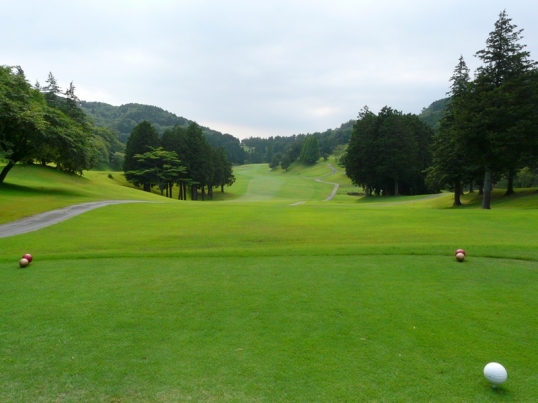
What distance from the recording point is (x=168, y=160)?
190 feet

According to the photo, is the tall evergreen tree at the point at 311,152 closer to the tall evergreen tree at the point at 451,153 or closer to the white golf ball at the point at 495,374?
the tall evergreen tree at the point at 451,153

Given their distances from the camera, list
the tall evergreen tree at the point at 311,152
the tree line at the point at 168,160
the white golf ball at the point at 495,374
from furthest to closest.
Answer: the tall evergreen tree at the point at 311,152
the tree line at the point at 168,160
the white golf ball at the point at 495,374

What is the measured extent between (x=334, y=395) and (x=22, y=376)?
10.3 ft

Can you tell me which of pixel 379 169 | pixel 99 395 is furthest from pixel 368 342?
pixel 379 169

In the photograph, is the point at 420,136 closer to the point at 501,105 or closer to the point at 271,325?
the point at 501,105

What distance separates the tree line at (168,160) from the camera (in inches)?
2265

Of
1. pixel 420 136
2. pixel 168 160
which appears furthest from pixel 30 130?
pixel 420 136

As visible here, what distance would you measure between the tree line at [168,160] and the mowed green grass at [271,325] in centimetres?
4950

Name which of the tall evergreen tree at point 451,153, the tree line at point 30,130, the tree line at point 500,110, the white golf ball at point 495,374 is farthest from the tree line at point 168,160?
the white golf ball at point 495,374

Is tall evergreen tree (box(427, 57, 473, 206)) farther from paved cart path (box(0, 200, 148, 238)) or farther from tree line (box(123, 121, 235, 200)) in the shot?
tree line (box(123, 121, 235, 200))

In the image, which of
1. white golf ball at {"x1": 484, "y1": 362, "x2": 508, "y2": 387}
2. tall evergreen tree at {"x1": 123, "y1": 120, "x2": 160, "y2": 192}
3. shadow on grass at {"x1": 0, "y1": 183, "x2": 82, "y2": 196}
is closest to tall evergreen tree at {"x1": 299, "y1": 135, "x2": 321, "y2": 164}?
tall evergreen tree at {"x1": 123, "y1": 120, "x2": 160, "y2": 192}

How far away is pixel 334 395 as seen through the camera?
3287mm

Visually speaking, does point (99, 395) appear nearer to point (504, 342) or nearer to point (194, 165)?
point (504, 342)

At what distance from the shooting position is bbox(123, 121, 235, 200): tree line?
189 ft
